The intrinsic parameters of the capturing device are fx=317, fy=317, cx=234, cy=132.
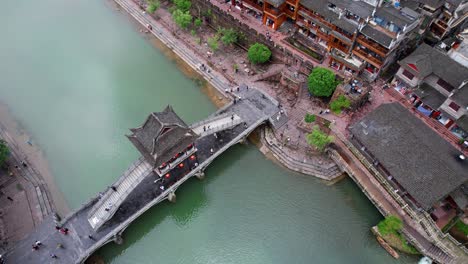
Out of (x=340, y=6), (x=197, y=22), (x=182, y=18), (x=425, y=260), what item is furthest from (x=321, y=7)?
(x=425, y=260)

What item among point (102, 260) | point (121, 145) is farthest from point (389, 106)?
point (102, 260)

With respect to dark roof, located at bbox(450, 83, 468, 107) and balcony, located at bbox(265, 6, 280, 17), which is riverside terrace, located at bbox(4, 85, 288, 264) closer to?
balcony, located at bbox(265, 6, 280, 17)

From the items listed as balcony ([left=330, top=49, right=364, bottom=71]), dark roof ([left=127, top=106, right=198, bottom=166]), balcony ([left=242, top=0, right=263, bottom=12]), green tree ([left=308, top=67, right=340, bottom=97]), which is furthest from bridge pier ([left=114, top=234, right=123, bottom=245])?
balcony ([left=242, top=0, right=263, bottom=12])

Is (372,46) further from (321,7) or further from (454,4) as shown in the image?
(454,4)

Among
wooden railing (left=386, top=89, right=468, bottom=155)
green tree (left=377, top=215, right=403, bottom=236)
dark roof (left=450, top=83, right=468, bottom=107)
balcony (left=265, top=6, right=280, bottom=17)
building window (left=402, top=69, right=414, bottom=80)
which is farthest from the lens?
balcony (left=265, top=6, right=280, bottom=17)

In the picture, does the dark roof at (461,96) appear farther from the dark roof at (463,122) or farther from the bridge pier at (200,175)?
the bridge pier at (200,175)

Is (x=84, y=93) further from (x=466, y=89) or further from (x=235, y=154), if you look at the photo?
(x=466, y=89)
